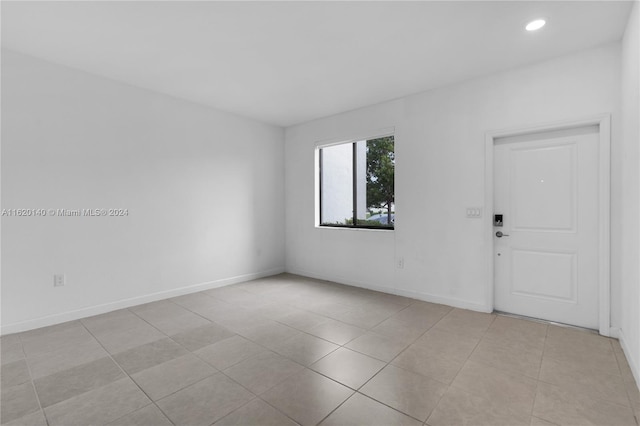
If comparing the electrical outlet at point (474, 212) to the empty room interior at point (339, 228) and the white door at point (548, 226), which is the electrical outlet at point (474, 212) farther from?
the white door at point (548, 226)

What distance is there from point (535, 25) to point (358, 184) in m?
2.99

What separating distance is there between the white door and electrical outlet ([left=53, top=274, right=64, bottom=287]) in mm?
4924

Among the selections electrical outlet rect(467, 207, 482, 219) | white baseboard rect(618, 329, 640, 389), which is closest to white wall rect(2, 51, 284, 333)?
electrical outlet rect(467, 207, 482, 219)

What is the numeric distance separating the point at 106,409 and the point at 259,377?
3.14ft

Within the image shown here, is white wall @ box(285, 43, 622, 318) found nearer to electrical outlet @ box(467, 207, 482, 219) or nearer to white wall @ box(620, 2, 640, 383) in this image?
electrical outlet @ box(467, 207, 482, 219)

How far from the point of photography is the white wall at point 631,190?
2.19 meters

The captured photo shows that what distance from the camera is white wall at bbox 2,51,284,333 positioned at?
3104mm

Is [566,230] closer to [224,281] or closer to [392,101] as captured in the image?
[392,101]

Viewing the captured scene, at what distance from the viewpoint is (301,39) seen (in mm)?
2797

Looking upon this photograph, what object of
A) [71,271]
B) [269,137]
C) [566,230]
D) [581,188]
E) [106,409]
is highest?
[269,137]

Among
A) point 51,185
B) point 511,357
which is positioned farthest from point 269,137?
point 511,357

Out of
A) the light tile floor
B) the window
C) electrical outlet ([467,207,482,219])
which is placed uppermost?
the window

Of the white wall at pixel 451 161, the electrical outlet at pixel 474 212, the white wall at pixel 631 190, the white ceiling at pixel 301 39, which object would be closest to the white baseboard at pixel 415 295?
the white wall at pixel 451 161

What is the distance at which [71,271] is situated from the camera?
340 cm
